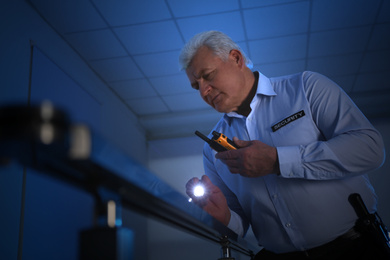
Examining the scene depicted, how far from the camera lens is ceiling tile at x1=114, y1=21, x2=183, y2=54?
3.39m

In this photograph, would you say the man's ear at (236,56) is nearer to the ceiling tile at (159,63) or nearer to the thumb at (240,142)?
the thumb at (240,142)

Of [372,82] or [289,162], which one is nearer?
[289,162]

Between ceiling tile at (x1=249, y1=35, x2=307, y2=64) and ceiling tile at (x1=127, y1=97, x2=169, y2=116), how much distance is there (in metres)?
1.72

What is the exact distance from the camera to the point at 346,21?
3.55 meters

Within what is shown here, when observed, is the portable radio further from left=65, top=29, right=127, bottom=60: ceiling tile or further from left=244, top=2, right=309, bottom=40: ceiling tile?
left=65, top=29, right=127, bottom=60: ceiling tile

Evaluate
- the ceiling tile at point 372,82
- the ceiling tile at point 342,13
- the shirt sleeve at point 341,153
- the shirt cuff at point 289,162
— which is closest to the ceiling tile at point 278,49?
the ceiling tile at point 342,13

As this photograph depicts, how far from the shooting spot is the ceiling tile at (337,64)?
4.28 m

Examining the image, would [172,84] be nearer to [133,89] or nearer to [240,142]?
[133,89]

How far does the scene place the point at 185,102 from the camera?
5.15 m

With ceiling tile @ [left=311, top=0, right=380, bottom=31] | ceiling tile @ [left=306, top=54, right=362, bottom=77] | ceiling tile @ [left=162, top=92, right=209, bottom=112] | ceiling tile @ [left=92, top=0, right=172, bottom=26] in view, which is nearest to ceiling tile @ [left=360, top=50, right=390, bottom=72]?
ceiling tile @ [left=306, top=54, right=362, bottom=77]

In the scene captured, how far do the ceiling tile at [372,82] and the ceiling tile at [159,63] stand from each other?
2832mm

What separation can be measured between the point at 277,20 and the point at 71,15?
7.07 feet

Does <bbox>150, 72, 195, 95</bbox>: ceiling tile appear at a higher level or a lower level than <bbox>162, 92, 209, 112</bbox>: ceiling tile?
higher

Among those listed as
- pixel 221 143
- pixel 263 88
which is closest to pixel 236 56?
pixel 263 88
